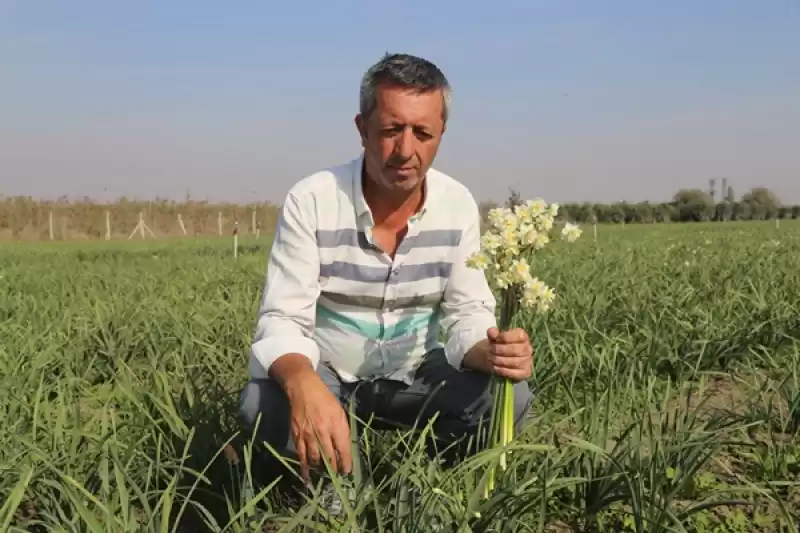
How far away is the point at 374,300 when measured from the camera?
2367 millimetres

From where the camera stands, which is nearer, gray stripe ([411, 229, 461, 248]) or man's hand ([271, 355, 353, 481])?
man's hand ([271, 355, 353, 481])

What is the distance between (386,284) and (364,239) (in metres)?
0.16

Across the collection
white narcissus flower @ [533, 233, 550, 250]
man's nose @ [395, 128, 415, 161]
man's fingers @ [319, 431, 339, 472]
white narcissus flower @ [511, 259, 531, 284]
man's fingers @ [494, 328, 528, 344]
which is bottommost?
man's fingers @ [319, 431, 339, 472]

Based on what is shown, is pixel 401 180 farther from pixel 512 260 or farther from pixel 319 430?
pixel 319 430

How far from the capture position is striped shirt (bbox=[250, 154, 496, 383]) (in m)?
2.25

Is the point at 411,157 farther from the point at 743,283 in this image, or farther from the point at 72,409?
the point at 743,283

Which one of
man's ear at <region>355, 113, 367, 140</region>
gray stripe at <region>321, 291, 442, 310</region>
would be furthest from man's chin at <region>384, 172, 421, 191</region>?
gray stripe at <region>321, 291, 442, 310</region>

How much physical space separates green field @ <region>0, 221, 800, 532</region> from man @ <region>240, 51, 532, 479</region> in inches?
7.5

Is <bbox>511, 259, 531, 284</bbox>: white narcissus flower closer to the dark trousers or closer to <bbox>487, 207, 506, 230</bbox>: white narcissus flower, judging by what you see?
<bbox>487, 207, 506, 230</bbox>: white narcissus flower

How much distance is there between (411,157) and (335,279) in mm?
483

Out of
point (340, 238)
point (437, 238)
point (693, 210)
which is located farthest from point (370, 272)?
point (693, 210)

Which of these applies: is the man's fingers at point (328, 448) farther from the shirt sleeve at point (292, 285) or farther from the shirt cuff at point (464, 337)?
the shirt cuff at point (464, 337)

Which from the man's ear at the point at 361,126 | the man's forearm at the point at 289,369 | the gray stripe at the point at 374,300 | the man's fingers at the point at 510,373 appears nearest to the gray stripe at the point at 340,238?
the gray stripe at the point at 374,300

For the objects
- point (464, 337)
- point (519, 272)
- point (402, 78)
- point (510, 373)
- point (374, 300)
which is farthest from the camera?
point (374, 300)
